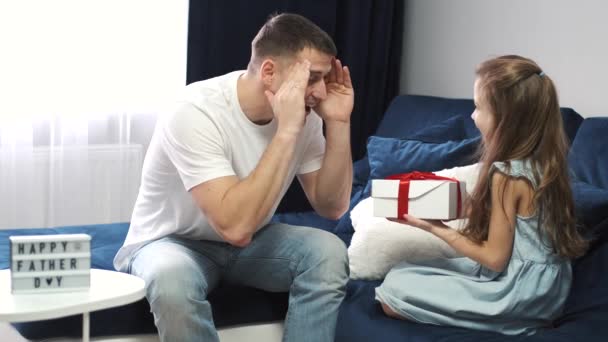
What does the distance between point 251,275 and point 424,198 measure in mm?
482

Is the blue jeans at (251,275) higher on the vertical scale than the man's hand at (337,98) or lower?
lower

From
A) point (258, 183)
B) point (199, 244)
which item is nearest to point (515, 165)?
point (258, 183)

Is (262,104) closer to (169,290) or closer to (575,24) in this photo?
(169,290)

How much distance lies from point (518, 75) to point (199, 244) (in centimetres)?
91

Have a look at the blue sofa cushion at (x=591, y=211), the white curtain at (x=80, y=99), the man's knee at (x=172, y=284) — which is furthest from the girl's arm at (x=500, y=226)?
the white curtain at (x=80, y=99)

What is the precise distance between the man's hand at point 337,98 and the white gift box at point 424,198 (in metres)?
0.21

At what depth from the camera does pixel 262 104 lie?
2.38m

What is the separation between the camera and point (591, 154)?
2.67 m

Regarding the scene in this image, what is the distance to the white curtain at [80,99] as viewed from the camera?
360cm

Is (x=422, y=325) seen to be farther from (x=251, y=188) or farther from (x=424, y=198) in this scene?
(x=251, y=188)

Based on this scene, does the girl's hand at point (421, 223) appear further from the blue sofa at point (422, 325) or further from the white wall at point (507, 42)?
the white wall at point (507, 42)

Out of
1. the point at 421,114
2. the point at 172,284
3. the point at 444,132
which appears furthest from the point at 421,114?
the point at 172,284

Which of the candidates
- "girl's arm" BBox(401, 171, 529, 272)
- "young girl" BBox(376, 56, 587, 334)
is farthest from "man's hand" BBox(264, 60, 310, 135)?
"girl's arm" BBox(401, 171, 529, 272)

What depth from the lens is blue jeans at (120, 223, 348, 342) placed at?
2.10 meters
